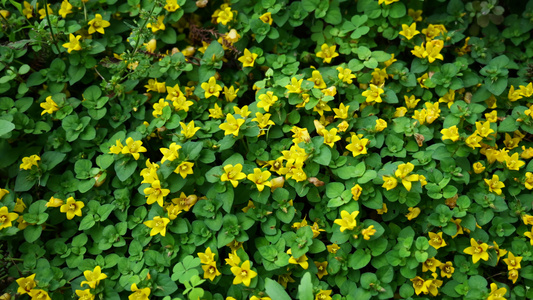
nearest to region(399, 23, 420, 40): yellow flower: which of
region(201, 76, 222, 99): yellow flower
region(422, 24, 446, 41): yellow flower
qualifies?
region(422, 24, 446, 41): yellow flower

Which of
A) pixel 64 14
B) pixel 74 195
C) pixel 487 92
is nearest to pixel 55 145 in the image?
pixel 74 195

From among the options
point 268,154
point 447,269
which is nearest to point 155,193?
point 268,154

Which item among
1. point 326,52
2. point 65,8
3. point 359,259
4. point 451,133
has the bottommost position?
point 359,259

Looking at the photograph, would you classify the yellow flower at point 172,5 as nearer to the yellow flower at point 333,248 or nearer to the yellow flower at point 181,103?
the yellow flower at point 181,103

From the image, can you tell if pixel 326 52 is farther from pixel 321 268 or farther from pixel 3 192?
pixel 3 192

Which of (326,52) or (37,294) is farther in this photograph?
(326,52)

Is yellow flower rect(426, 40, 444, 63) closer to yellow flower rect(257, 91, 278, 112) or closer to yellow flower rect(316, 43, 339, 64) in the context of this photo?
yellow flower rect(316, 43, 339, 64)
